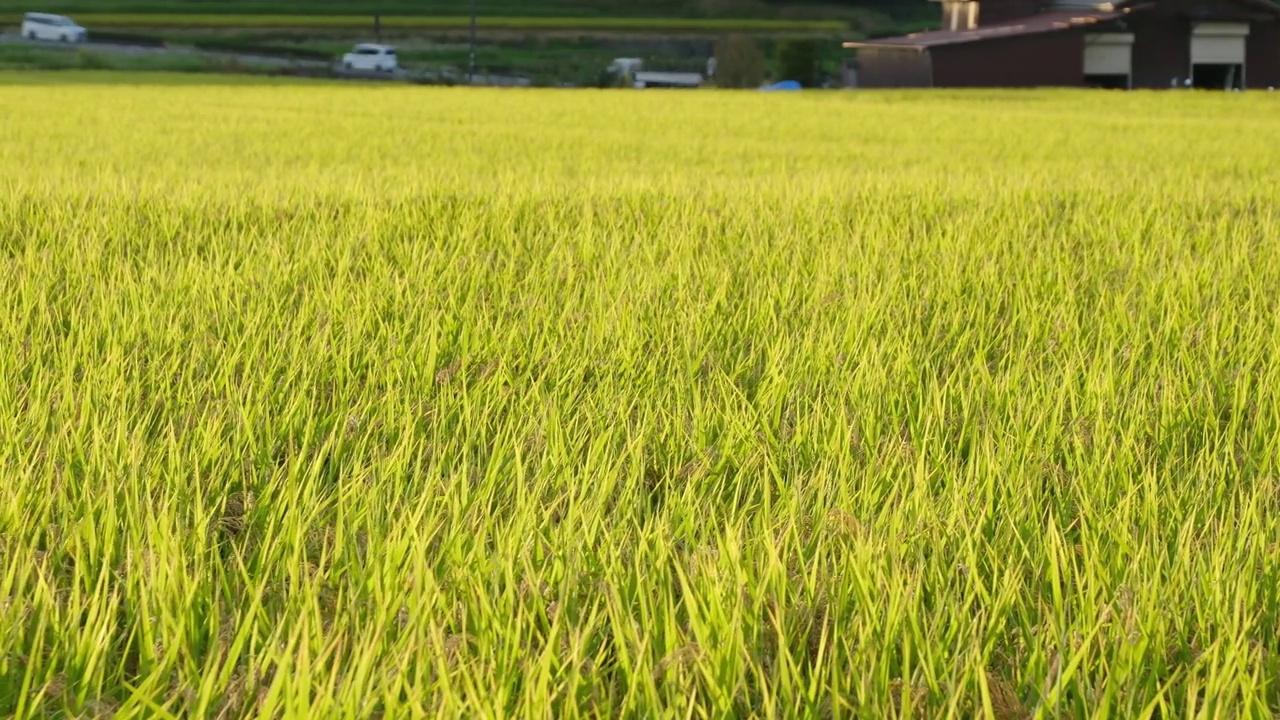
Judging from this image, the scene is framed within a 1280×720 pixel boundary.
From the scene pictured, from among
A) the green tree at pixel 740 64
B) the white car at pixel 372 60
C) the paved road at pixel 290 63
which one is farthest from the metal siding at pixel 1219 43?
the white car at pixel 372 60

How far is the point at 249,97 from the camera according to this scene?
1972 cm

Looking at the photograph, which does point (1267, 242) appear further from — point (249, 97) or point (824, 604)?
point (249, 97)

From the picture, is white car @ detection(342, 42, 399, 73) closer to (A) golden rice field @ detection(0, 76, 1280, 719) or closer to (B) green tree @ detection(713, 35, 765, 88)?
(B) green tree @ detection(713, 35, 765, 88)

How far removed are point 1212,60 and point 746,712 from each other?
1344 inches

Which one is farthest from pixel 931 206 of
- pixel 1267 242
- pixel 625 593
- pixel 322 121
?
pixel 322 121

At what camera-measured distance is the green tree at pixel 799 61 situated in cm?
3950

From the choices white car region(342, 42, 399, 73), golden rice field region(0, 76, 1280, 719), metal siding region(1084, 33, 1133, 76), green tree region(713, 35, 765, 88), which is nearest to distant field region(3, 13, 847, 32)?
white car region(342, 42, 399, 73)

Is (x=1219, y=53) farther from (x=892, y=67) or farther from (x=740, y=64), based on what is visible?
(x=740, y=64)

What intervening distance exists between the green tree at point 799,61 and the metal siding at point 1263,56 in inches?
491

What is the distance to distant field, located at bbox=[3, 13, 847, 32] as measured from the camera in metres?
56.5

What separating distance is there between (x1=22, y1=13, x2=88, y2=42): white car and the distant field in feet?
40.9

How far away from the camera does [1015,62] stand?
31.0 m

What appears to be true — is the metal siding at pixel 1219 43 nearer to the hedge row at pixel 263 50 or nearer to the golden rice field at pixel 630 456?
the hedge row at pixel 263 50

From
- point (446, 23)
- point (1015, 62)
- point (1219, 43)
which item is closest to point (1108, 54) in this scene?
point (1015, 62)
